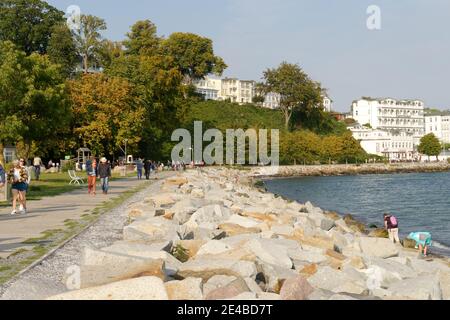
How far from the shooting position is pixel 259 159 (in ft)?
331

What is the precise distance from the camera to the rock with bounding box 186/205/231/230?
506 inches

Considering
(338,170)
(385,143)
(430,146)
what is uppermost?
(385,143)

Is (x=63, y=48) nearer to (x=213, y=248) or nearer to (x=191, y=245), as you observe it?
(x=191, y=245)

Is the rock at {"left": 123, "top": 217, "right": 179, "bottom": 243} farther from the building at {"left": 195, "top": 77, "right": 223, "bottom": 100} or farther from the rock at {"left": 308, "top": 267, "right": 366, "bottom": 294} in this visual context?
the building at {"left": 195, "top": 77, "right": 223, "bottom": 100}

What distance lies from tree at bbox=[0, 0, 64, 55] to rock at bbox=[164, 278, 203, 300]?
76839 mm

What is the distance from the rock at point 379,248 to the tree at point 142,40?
244 ft

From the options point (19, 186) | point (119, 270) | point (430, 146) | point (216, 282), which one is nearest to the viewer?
point (119, 270)

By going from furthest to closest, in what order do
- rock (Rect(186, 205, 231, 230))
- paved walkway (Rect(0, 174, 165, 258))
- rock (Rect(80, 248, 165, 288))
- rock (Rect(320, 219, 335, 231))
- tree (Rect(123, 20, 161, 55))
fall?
tree (Rect(123, 20, 161, 55)) → rock (Rect(320, 219, 335, 231)) → rock (Rect(186, 205, 231, 230)) → paved walkway (Rect(0, 174, 165, 258)) → rock (Rect(80, 248, 165, 288))

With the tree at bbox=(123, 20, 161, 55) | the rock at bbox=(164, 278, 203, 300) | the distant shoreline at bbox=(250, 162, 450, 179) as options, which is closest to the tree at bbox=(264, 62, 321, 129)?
the distant shoreline at bbox=(250, 162, 450, 179)

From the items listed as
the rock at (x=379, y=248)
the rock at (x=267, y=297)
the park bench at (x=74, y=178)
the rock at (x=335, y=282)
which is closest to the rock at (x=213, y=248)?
the rock at (x=335, y=282)

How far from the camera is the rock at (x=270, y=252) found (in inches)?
366

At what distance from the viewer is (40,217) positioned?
16.2 m

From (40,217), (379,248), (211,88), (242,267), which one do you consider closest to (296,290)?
(242,267)

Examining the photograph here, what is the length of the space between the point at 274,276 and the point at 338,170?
105 m
